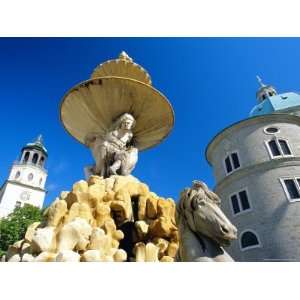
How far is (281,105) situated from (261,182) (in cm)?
1479

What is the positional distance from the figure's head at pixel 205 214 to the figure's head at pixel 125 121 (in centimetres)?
326

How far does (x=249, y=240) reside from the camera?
2073 cm

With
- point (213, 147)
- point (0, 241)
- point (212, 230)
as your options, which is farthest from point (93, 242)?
point (213, 147)

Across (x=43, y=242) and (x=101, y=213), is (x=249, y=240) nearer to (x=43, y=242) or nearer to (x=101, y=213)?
(x=101, y=213)

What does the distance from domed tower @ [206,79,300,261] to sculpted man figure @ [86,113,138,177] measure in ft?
55.3

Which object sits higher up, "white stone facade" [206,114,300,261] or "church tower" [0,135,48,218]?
"church tower" [0,135,48,218]

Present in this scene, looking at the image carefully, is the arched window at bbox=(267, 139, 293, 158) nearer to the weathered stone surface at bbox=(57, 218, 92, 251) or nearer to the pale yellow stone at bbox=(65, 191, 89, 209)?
the pale yellow stone at bbox=(65, 191, 89, 209)

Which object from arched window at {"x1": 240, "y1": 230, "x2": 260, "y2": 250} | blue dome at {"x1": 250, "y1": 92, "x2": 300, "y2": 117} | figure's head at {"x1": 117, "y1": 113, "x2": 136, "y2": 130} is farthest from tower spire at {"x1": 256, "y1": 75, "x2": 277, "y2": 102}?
figure's head at {"x1": 117, "y1": 113, "x2": 136, "y2": 130}

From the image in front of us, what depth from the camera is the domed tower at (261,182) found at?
1962cm

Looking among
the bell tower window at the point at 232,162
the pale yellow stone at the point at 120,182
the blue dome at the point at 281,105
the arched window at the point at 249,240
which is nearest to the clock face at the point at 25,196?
the bell tower window at the point at 232,162

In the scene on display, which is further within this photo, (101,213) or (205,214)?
(101,213)

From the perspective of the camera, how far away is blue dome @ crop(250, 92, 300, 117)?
31305 millimetres

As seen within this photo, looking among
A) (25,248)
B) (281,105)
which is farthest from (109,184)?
(281,105)

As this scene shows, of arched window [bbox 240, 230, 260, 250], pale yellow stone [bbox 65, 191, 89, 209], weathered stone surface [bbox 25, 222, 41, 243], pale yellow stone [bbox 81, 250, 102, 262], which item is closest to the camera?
pale yellow stone [bbox 81, 250, 102, 262]
